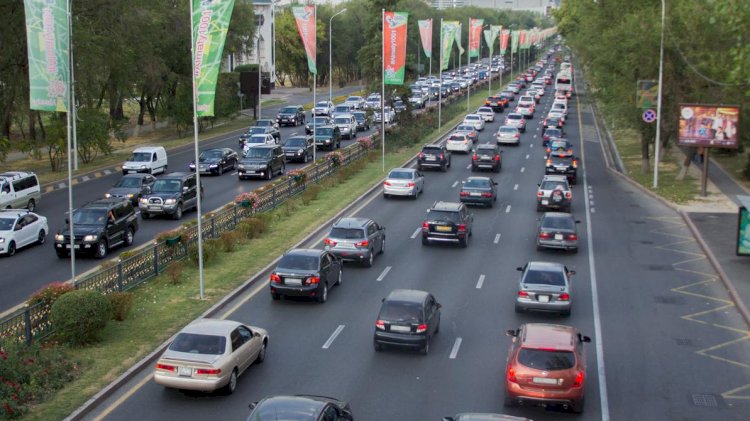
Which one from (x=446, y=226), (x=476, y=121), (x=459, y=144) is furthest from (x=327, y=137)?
(x=446, y=226)

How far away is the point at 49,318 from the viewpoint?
21.0 metres

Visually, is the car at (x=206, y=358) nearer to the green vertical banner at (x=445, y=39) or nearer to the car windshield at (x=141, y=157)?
the car windshield at (x=141, y=157)

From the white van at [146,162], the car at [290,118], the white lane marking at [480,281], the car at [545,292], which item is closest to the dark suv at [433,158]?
the white van at [146,162]

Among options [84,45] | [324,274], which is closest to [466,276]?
[324,274]

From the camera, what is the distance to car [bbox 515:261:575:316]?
77.7 feet

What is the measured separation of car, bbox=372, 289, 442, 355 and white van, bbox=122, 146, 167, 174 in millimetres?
32986

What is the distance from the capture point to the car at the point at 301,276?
977 inches

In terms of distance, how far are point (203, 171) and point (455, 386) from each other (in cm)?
3530

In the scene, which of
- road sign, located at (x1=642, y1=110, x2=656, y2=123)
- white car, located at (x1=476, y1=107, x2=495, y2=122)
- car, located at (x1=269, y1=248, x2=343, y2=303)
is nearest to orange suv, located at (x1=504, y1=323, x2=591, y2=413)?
car, located at (x1=269, y1=248, x2=343, y2=303)

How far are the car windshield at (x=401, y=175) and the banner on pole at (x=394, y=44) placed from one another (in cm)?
925

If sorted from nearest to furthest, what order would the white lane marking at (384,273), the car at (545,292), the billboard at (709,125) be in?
the car at (545,292) → the white lane marking at (384,273) → the billboard at (709,125)

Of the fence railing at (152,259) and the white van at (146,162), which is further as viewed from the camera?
the white van at (146,162)

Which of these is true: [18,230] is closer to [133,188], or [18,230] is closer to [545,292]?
[133,188]

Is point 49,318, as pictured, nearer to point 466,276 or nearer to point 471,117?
point 466,276
